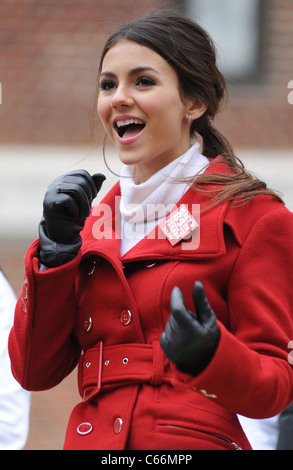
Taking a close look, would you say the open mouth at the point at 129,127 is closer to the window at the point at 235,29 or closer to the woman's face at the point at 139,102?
the woman's face at the point at 139,102

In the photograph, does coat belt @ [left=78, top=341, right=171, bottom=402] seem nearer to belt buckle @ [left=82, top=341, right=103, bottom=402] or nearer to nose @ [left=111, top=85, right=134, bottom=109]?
belt buckle @ [left=82, top=341, right=103, bottom=402]

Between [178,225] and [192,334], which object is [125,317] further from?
[192,334]

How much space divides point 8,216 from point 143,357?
3.70 m

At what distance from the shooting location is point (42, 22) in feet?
19.2

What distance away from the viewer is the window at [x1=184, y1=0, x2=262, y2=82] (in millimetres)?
5820

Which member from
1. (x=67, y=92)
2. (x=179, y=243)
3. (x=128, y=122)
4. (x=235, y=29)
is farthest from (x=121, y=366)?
(x=235, y=29)

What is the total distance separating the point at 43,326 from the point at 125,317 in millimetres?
213

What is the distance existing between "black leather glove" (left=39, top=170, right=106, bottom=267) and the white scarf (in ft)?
0.46

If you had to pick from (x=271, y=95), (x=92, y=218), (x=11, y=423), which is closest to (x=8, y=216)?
(x=271, y=95)

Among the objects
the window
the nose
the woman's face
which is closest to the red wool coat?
the woman's face

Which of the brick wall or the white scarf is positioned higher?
the brick wall

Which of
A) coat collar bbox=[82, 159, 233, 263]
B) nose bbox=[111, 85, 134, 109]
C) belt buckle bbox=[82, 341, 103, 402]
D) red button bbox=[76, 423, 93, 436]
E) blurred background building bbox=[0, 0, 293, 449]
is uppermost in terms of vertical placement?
blurred background building bbox=[0, 0, 293, 449]

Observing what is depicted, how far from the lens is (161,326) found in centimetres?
216

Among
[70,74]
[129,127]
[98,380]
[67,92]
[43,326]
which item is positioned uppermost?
[70,74]
